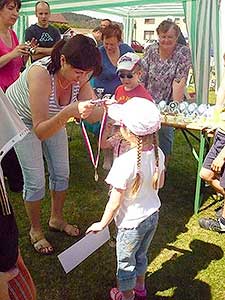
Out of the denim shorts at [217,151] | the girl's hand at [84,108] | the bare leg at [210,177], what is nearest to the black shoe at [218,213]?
the bare leg at [210,177]

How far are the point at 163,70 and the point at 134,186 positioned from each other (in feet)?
6.37

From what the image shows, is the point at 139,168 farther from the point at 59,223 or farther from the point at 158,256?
the point at 59,223

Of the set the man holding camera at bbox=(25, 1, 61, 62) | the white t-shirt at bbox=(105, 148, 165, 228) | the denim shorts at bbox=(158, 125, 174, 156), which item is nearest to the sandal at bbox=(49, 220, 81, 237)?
the white t-shirt at bbox=(105, 148, 165, 228)

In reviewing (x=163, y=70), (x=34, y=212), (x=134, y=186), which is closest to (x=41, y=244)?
(x=34, y=212)

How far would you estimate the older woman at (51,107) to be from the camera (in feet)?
6.38

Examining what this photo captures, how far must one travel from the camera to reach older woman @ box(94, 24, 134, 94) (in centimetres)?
370

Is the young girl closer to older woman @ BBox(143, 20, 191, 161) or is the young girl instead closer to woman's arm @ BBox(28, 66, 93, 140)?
woman's arm @ BBox(28, 66, 93, 140)

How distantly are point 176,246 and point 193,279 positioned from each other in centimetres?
36

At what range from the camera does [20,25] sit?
539 cm

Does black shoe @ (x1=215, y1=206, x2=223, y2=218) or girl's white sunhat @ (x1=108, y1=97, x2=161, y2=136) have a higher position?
girl's white sunhat @ (x1=108, y1=97, x2=161, y2=136)

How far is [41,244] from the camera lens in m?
2.57

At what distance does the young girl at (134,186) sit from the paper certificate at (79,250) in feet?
0.16

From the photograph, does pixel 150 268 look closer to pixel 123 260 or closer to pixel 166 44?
pixel 123 260

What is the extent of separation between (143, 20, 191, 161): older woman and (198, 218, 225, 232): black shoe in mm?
960
